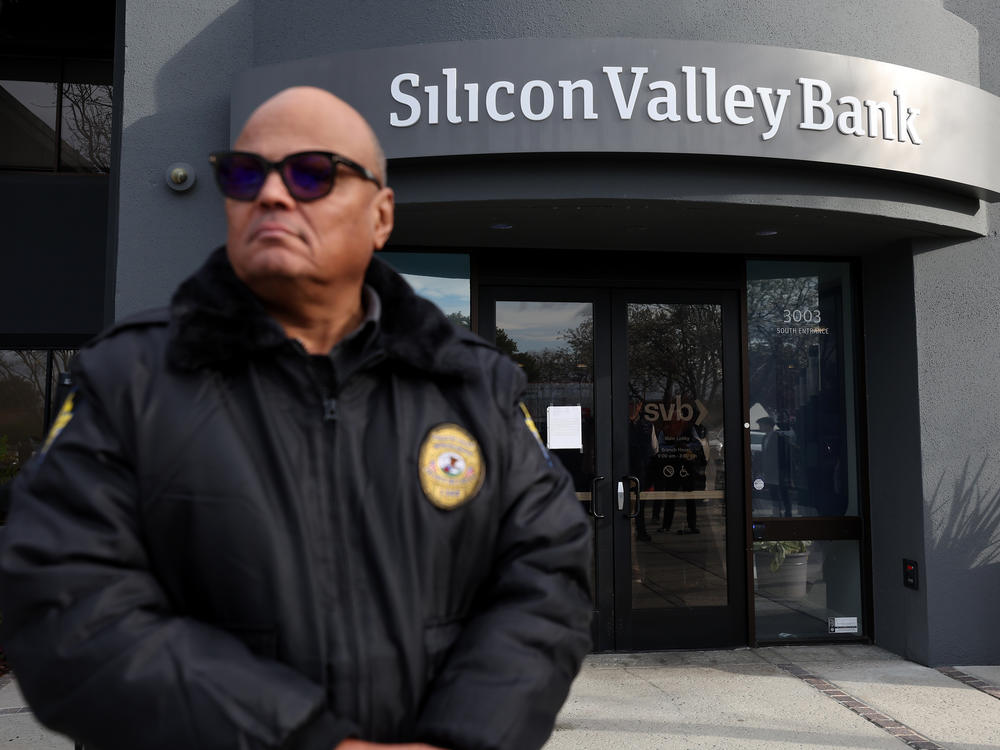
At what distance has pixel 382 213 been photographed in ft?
5.42

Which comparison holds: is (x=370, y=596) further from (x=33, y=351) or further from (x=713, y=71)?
(x=33, y=351)

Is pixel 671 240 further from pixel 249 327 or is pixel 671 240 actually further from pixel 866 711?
pixel 249 327

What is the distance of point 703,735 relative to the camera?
4.54 m

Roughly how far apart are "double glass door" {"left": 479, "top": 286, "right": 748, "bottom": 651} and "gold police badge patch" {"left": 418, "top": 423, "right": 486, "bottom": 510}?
4.70 m

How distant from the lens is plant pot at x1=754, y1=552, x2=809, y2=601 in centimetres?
645

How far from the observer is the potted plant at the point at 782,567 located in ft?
21.2

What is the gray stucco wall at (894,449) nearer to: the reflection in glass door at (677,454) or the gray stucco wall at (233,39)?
the reflection in glass door at (677,454)

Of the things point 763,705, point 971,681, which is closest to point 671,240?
point 763,705

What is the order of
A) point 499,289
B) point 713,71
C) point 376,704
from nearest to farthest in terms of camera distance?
point 376,704 → point 713,71 → point 499,289

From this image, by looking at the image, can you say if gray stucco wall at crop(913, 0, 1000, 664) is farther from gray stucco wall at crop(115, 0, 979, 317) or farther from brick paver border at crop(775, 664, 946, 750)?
gray stucco wall at crop(115, 0, 979, 317)

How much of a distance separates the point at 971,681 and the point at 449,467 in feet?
18.1

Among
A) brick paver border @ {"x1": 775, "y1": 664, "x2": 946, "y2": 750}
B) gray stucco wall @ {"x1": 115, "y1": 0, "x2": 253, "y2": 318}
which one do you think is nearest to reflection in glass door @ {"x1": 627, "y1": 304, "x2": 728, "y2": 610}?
brick paver border @ {"x1": 775, "y1": 664, "x2": 946, "y2": 750}

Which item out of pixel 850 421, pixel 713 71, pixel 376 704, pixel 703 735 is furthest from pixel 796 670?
pixel 376 704

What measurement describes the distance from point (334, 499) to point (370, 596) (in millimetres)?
176
